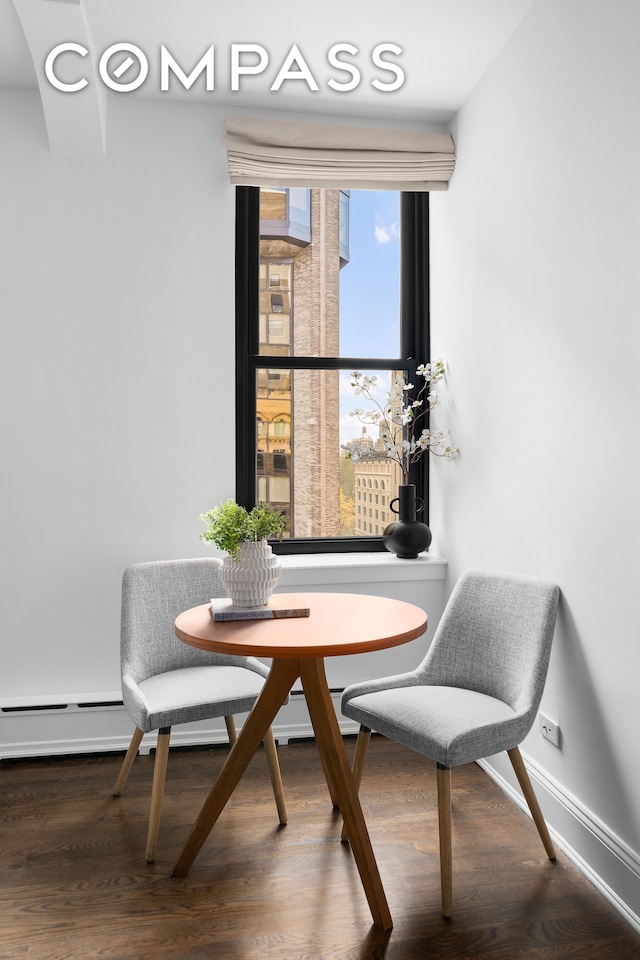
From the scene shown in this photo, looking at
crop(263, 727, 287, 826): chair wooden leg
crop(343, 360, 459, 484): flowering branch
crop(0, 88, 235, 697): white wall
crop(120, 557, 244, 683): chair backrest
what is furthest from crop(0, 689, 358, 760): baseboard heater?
crop(343, 360, 459, 484): flowering branch

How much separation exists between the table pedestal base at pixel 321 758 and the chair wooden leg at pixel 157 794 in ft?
0.38

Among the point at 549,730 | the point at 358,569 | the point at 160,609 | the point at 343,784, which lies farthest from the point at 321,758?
the point at 358,569

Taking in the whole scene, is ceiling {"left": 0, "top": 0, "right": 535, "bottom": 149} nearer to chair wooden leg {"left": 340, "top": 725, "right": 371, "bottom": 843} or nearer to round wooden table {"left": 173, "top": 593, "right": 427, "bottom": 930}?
round wooden table {"left": 173, "top": 593, "right": 427, "bottom": 930}

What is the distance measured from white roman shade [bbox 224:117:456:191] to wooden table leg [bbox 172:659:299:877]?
2.20m

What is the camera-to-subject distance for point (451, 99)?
3113 mm

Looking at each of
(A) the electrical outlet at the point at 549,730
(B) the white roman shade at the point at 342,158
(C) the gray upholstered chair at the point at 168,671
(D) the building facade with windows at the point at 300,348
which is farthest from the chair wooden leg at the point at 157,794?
(B) the white roman shade at the point at 342,158

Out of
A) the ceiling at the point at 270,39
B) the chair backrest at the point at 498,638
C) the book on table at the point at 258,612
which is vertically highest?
the ceiling at the point at 270,39

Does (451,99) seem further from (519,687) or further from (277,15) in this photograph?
(519,687)

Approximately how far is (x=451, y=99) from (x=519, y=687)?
257 centimetres

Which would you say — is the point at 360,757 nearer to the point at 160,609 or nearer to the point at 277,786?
the point at 277,786

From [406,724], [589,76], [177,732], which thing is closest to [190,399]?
[177,732]

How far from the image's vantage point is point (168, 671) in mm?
2623

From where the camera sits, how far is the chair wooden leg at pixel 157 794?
212cm

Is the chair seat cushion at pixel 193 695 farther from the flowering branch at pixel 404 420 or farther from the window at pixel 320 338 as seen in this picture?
the flowering branch at pixel 404 420
